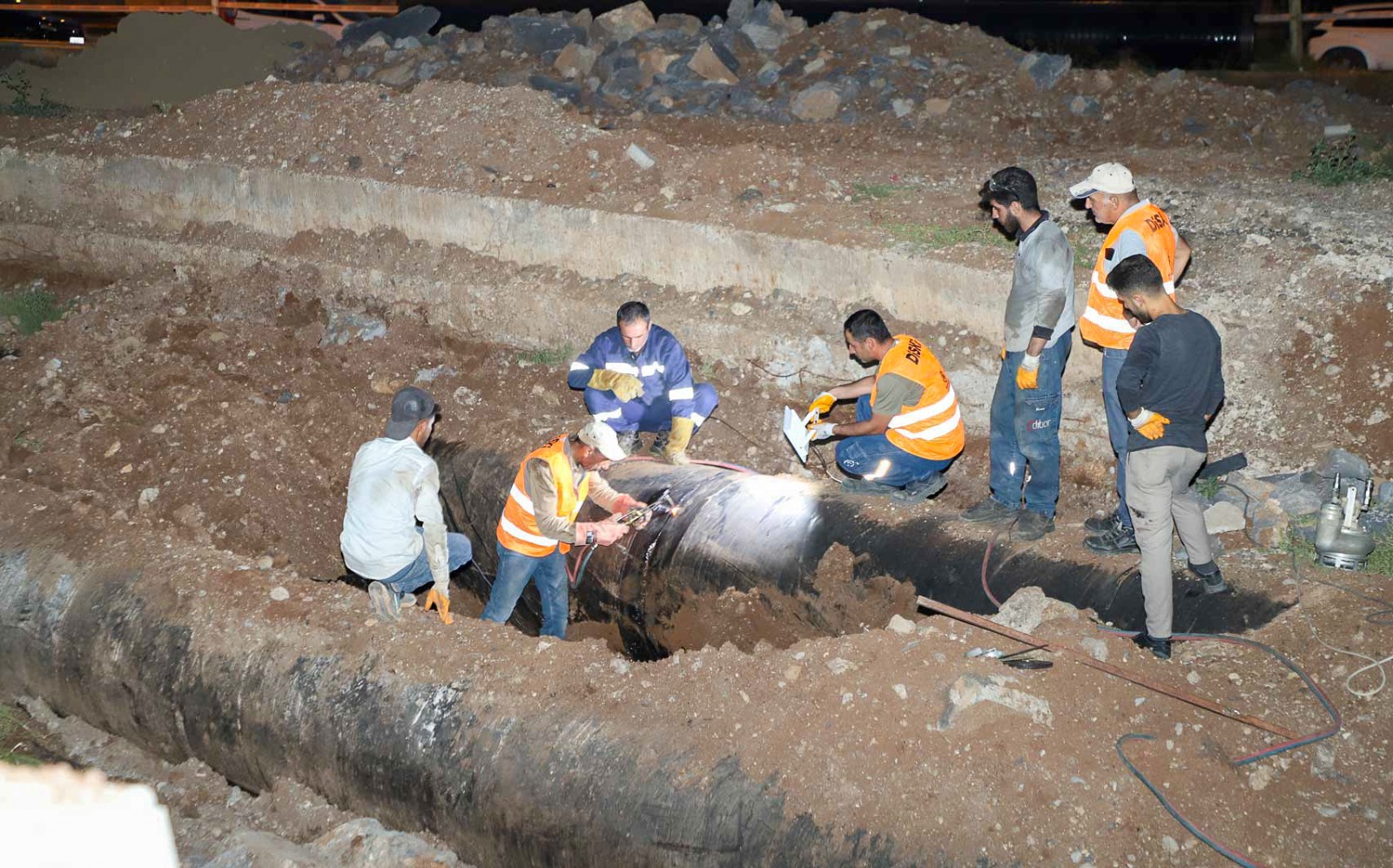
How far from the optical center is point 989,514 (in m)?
5.00

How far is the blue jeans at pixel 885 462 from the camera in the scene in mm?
5402

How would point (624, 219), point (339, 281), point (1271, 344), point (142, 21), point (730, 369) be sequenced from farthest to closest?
point (142, 21)
point (339, 281)
point (624, 219)
point (730, 369)
point (1271, 344)

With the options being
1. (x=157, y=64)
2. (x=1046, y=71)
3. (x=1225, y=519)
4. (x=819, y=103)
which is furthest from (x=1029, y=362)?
(x=157, y=64)

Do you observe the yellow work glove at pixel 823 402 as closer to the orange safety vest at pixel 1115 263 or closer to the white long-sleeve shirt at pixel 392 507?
the orange safety vest at pixel 1115 263

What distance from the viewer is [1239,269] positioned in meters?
5.98

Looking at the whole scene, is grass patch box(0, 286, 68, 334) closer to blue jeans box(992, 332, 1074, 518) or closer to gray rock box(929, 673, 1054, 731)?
blue jeans box(992, 332, 1074, 518)

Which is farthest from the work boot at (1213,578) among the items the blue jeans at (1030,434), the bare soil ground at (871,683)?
the blue jeans at (1030,434)

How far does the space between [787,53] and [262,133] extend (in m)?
4.59

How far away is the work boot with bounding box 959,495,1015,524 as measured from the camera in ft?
16.2

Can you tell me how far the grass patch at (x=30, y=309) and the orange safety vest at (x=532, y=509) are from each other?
5937 millimetres

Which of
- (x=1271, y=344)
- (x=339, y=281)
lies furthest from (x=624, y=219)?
(x=1271, y=344)

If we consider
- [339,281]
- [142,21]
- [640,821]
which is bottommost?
[640,821]

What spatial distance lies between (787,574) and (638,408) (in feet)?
5.68

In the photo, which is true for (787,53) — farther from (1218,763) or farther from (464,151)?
(1218,763)
